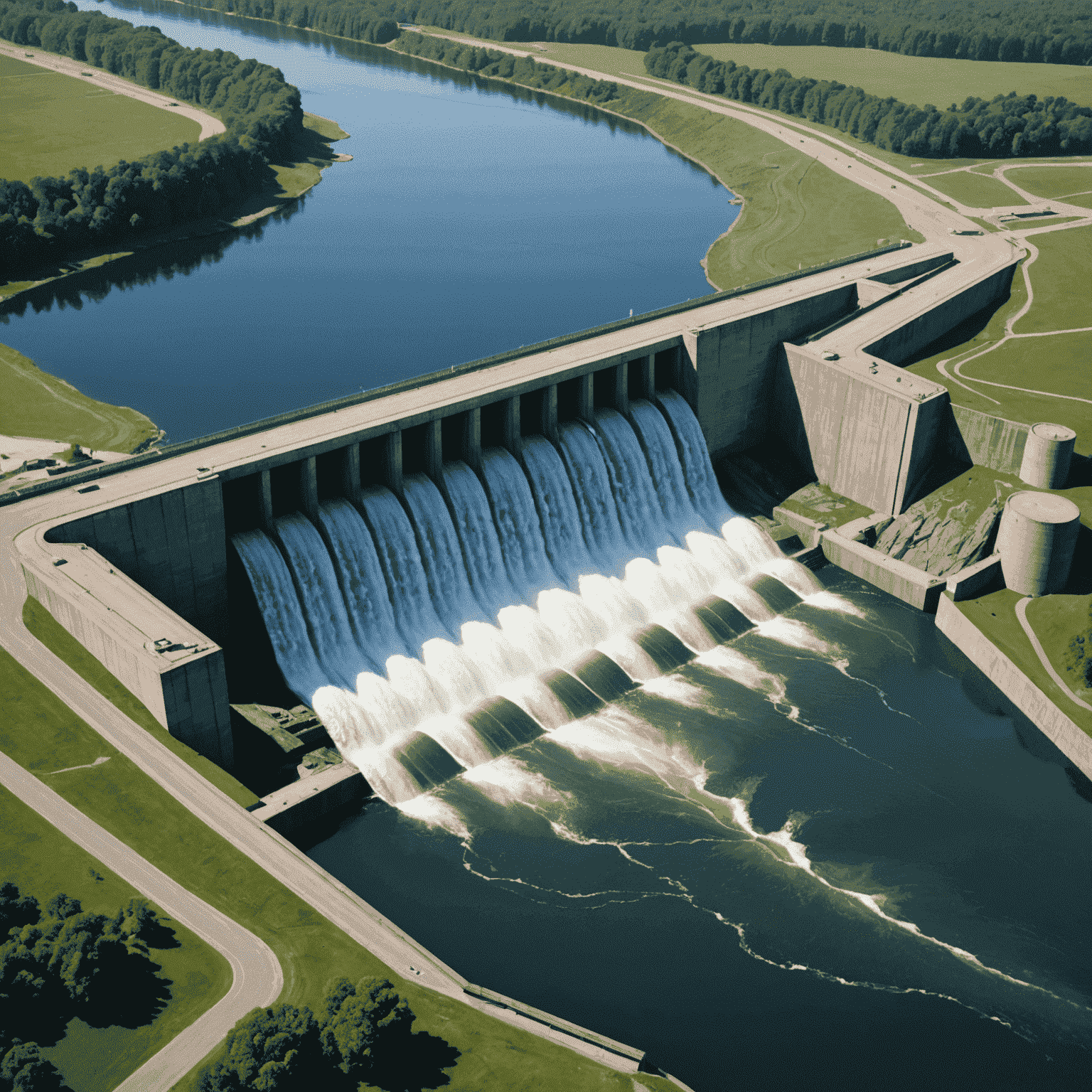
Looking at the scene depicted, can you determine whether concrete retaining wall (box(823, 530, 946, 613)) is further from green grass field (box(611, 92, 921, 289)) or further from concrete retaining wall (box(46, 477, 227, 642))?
green grass field (box(611, 92, 921, 289))

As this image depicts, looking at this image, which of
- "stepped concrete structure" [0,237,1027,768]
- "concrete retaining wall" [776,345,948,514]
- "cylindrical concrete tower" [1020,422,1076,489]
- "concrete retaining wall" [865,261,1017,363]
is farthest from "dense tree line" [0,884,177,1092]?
"concrete retaining wall" [865,261,1017,363]

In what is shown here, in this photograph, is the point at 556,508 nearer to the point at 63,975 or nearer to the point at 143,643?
the point at 143,643

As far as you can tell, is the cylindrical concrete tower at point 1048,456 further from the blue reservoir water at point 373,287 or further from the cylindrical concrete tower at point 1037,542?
the blue reservoir water at point 373,287

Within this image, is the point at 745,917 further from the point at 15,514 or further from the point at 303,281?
the point at 303,281

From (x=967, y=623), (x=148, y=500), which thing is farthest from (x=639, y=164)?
(x=148, y=500)

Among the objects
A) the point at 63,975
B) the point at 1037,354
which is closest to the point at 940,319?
the point at 1037,354

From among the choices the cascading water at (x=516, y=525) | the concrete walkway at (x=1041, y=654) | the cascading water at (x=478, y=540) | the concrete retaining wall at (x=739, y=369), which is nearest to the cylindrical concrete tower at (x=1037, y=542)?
the concrete walkway at (x=1041, y=654)
